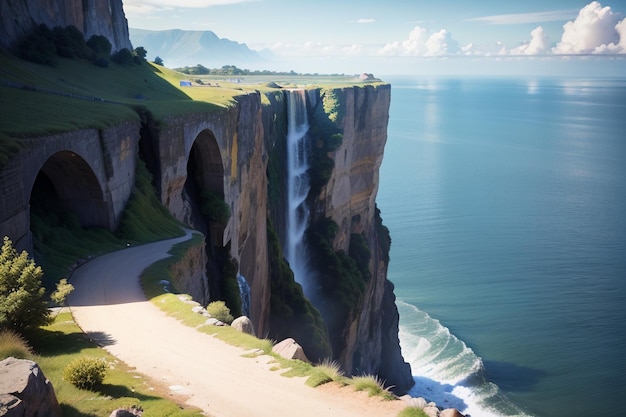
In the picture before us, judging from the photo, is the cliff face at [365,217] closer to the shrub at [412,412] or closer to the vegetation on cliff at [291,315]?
the vegetation on cliff at [291,315]

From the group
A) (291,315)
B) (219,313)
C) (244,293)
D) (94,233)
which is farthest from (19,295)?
(291,315)

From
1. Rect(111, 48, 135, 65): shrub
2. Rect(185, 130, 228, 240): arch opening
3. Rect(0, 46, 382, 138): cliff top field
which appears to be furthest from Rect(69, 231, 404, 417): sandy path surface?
Rect(111, 48, 135, 65): shrub

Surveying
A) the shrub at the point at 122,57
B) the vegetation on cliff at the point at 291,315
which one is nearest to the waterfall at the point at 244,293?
the vegetation on cliff at the point at 291,315

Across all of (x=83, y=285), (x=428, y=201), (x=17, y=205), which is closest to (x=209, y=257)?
(x=83, y=285)

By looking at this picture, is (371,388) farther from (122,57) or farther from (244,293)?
(122,57)

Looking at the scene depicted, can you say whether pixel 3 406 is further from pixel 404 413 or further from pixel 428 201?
pixel 428 201

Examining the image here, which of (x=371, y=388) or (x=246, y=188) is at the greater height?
(x=246, y=188)
